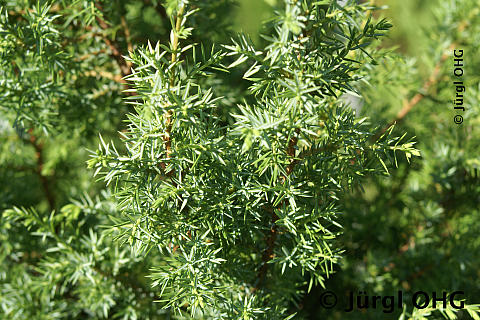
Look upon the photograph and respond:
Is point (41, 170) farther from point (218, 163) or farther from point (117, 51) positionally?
point (218, 163)

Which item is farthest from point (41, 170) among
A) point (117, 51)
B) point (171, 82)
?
point (171, 82)

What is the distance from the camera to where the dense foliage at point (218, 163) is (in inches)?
13.7

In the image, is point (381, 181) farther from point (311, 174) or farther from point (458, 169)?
point (311, 174)

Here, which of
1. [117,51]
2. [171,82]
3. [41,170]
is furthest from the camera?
[41,170]

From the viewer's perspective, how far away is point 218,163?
37cm

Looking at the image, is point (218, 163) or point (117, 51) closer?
point (218, 163)

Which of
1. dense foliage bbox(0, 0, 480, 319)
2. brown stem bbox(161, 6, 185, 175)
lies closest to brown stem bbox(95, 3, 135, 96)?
dense foliage bbox(0, 0, 480, 319)

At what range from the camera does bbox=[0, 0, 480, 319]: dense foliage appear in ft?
1.14

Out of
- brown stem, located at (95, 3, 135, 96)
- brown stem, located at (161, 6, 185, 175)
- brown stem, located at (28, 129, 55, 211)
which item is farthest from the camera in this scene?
brown stem, located at (28, 129, 55, 211)

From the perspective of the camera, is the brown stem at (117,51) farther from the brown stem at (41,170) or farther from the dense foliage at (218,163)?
the brown stem at (41,170)

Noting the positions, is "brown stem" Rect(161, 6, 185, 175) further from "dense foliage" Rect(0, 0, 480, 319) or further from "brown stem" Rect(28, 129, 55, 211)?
"brown stem" Rect(28, 129, 55, 211)

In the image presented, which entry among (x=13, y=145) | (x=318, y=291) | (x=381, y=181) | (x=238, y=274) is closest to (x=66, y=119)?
(x=13, y=145)

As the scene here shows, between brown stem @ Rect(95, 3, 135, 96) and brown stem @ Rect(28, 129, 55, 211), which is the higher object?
brown stem @ Rect(95, 3, 135, 96)

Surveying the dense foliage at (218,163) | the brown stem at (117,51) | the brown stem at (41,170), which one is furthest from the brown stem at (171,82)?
the brown stem at (41,170)
